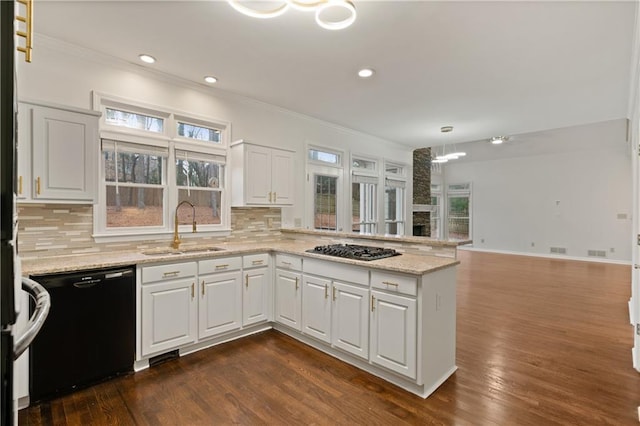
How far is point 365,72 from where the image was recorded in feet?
10.9

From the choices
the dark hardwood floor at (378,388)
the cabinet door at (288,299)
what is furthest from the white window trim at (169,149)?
the dark hardwood floor at (378,388)

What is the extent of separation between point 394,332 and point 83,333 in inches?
93.8

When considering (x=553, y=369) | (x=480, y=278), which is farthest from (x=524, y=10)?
(x=480, y=278)

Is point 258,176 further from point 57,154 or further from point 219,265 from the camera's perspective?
point 57,154

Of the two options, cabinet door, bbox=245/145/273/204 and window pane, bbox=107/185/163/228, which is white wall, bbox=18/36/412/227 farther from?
window pane, bbox=107/185/163/228

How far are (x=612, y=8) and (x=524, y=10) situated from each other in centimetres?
62

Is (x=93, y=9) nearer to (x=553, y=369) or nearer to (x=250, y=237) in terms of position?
(x=250, y=237)

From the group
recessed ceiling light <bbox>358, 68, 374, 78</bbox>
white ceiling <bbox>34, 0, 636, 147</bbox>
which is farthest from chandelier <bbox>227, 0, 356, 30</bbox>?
recessed ceiling light <bbox>358, 68, 374, 78</bbox>

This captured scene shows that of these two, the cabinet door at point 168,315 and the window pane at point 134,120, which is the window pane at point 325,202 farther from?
the cabinet door at point 168,315

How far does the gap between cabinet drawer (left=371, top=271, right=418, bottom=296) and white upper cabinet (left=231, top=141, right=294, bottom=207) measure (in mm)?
1941

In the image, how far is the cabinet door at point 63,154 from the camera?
2.44 meters

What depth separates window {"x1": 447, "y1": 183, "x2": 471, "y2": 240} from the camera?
11.0 meters

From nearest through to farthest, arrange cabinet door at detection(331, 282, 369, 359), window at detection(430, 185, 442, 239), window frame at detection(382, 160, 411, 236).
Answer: cabinet door at detection(331, 282, 369, 359)
window frame at detection(382, 160, 411, 236)
window at detection(430, 185, 442, 239)

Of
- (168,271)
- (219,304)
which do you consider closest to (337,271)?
(219,304)
